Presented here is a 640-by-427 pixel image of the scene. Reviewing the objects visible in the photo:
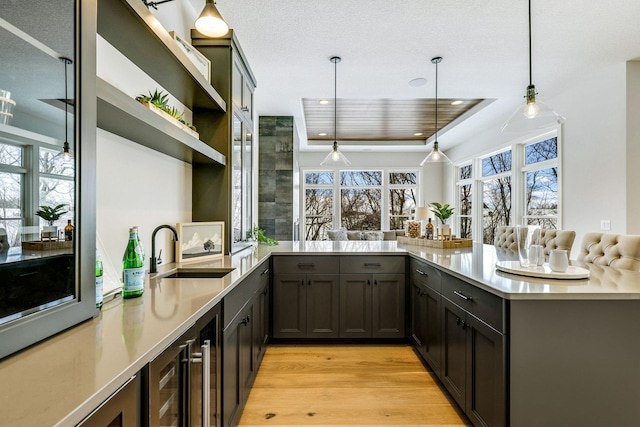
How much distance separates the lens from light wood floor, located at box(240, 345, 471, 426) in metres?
1.96

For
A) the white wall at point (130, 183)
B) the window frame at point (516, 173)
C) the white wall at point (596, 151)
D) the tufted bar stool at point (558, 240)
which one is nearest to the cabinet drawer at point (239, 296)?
the white wall at point (130, 183)

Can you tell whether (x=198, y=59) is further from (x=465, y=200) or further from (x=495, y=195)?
(x=465, y=200)

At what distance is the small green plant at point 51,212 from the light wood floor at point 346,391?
1.60 meters

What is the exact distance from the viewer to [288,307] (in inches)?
117

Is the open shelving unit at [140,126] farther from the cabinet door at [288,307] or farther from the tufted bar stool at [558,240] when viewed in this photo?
the tufted bar stool at [558,240]

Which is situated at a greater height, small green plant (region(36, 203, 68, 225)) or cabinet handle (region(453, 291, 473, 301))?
small green plant (region(36, 203, 68, 225))

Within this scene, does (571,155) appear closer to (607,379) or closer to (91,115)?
(607,379)

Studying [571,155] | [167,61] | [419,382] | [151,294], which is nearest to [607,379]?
[419,382]

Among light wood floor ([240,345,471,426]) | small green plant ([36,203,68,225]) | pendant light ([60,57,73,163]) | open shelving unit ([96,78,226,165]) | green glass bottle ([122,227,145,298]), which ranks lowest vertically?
light wood floor ([240,345,471,426])

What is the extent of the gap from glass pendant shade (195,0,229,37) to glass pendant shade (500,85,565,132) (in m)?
1.84

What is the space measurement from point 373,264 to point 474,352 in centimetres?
132

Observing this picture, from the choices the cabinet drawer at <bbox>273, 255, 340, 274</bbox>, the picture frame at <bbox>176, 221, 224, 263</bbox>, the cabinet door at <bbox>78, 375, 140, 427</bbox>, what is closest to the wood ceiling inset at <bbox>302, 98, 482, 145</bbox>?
the cabinet drawer at <bbox>273, 255, 340, 274</bbox>

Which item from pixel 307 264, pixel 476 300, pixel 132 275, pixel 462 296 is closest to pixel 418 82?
pixel 307 264

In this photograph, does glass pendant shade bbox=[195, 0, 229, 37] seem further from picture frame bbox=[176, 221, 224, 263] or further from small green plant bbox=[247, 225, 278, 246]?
small green plant bbox=[247, 225, 278, 246]
